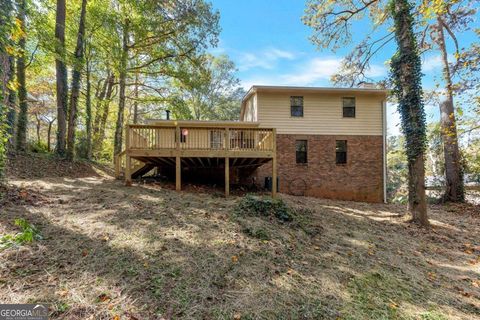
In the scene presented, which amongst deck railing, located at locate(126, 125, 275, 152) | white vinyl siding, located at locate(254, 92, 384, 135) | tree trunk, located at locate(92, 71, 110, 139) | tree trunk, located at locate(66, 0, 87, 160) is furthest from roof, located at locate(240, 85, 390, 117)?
tree trunk, located at locate(92, 71, 110, 139)

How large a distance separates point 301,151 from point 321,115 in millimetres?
2074

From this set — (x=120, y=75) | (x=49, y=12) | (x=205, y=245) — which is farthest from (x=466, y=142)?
(x=49, y=12)

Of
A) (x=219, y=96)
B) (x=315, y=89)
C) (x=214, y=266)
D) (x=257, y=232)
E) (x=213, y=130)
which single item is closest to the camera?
(x=214, y=266)

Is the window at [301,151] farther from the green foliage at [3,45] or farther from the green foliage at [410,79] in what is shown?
the green foliage at [3,45]

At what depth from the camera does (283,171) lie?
11.8 meters

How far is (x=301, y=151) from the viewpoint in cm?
1204

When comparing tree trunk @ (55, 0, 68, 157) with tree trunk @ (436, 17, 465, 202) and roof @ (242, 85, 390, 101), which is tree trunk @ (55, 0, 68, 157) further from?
tree trunk @ (436, 17, 465, 202)

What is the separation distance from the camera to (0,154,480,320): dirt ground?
8.76ft

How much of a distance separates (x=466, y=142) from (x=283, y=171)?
9.05m

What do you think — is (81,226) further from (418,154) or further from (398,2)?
(398,2)

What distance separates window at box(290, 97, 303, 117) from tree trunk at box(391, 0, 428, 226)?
4.98 meters

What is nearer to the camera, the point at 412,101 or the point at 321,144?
the point at 412,101

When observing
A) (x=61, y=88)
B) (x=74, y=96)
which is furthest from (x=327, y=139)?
(x=61, y=88)

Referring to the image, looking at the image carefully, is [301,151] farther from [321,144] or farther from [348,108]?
[348,108]
